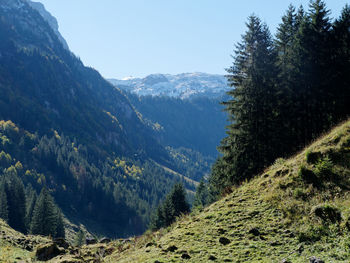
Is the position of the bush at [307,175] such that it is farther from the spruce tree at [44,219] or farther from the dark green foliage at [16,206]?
the dark green foliage at [16,206]

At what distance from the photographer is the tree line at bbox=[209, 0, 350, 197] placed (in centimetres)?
2841

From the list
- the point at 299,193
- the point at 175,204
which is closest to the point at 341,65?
the point at 299,193

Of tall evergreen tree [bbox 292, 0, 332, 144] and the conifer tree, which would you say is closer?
tall evergreen tree [bbox 292, 0, 332, 144]

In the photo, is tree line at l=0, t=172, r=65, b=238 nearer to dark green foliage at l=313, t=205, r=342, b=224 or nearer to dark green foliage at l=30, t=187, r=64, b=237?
dark green foliage at l=30, t=187, r=64, b=237

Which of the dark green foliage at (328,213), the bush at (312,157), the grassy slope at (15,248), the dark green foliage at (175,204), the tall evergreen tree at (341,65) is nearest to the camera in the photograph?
the dark green foliage at (328,213)

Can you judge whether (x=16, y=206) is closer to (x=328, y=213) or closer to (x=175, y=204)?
(x=175, y=204)

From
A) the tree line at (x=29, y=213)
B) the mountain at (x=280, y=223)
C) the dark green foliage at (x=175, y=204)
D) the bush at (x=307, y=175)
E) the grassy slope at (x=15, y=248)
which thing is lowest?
the tree line at (x=29, y=213)

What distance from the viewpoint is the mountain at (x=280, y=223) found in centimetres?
1091

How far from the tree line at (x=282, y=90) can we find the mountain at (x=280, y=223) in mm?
10796

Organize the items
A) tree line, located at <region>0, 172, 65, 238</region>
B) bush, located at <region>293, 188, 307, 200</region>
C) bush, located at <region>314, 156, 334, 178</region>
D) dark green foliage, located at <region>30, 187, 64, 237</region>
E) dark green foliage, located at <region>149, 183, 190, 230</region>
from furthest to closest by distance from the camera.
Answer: tree line, located at <region>0, 172, 65, 238</region>
dark green foliage, located at <region>30, 187, 64, 237</region>
dark green foliage, located at <region>149, 183, 190, 230</region>
bush, located at <region>314, 156, 334, 178</region>
bush, located at <region>293, 188, 307, 200</region>

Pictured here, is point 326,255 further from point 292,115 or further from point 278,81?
point 278,81

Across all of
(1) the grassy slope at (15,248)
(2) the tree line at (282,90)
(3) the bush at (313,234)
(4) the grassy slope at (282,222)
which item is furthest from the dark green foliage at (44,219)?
(3) the bush at (313,234)

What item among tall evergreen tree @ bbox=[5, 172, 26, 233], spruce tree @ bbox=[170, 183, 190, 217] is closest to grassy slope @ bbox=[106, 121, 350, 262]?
spruce tree @ bbox=[170, 183, 190, 217]

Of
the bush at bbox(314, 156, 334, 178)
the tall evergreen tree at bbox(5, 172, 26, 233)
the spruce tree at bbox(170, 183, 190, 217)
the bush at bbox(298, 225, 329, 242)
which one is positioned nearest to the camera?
the bush at bbox(298, 225, 329, 242)
